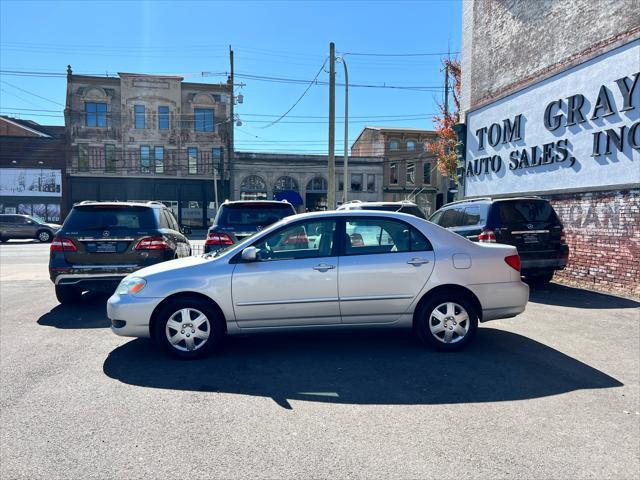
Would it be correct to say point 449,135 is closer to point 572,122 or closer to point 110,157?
point 572,122

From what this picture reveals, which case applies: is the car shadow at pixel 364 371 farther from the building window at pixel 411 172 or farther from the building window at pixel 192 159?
the building window at pixel 411 172

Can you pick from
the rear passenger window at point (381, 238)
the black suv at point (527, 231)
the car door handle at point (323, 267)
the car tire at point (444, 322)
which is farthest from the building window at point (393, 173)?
the car door handle at point (323, 267)

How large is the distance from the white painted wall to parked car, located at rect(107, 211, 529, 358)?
5.45m

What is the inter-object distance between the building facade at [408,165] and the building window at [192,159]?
16.1 m

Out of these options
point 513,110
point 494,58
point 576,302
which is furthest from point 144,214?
point 494,58

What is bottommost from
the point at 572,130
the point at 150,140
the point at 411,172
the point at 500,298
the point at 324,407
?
the point at 324,407

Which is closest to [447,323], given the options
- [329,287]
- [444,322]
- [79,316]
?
[444,322]

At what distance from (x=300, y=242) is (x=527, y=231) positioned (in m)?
5.40

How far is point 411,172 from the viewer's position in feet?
138

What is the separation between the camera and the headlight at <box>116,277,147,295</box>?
4.91 m

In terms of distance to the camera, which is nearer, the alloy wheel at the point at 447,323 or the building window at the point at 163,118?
the alloy wheel at the point at 447,323

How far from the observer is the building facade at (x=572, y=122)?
8.74 m

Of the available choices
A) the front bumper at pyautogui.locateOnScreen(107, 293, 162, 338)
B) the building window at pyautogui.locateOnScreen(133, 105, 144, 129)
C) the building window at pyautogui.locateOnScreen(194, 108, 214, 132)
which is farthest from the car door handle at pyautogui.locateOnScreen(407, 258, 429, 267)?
the building window at pyautogui.locateOnScreen(133, 105, 144, 129)

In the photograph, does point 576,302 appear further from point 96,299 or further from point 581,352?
point 96,299
